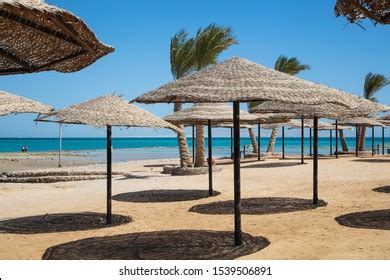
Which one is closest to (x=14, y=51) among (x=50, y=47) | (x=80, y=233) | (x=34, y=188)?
(x=50, y=47)

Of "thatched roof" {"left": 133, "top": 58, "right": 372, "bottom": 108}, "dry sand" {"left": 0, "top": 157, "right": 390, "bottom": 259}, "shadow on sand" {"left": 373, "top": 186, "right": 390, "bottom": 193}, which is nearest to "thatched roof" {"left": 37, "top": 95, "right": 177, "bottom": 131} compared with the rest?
"thatched roof" {"left": 133, "top": 58, "right": 372, "bottom": 108}

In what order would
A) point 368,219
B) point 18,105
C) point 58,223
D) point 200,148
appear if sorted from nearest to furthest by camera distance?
point 18,105
point 368,219
point 58,223
point 200,148

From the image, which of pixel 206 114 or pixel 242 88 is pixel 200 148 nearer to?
pixel 206 114

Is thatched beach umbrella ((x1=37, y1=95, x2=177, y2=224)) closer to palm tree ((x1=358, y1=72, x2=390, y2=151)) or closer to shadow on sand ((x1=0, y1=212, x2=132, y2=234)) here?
shadow on sand ((x1=0, y1=212, x2=132, y2=234))

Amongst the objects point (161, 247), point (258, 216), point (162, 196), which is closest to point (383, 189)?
point (258, 216)

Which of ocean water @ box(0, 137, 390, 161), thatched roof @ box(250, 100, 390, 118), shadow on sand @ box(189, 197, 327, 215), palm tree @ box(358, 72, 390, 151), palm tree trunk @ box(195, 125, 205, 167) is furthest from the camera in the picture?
ocean water @ box(0, 137, 390, 161)

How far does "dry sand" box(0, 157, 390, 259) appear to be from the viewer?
6.11m

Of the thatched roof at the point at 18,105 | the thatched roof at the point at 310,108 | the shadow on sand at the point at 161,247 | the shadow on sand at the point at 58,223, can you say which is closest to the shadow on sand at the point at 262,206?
the shadow on sand at the point at 58,223

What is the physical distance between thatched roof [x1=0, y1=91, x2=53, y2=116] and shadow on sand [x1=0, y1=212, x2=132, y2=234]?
1.78 m

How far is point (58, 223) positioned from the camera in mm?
8391

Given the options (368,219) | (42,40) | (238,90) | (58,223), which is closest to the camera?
(42,40)

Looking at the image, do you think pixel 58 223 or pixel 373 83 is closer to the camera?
pixel 58 223

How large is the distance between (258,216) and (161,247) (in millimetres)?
2528
